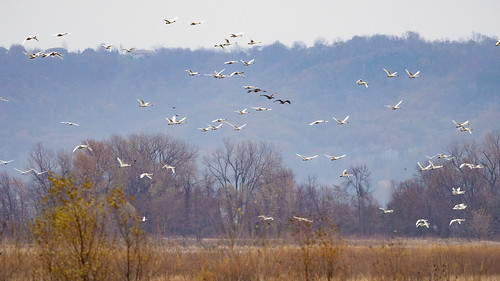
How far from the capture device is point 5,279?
80.9ft

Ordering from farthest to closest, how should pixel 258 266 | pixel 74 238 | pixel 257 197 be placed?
pixel 257 197 → pixel 258 266 → pixel 74 238

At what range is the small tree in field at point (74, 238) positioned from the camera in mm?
18859

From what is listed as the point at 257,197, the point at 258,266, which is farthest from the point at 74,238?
the point at 257,197

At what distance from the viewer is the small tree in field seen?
18.9 m

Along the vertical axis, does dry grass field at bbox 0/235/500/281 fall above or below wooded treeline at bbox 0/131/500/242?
below

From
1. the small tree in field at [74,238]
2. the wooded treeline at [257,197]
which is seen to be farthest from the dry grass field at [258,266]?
the wooded treeline at [257,197]

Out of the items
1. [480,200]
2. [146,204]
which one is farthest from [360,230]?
[146,204]

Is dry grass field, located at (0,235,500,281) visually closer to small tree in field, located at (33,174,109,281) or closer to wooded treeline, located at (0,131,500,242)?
small tree in field, located at (33,174,109,281)

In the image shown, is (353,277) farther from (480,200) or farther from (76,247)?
(480,200)

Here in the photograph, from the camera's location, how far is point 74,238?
19.1 metres

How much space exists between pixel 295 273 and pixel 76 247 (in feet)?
28.0

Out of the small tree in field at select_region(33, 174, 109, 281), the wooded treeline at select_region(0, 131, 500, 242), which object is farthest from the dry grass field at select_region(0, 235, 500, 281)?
the wooded treeline at select_region(0, 131, 500, 242)

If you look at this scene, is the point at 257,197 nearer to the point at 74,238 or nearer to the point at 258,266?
the point at 258,266

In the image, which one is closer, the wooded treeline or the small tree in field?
the small tree in field
